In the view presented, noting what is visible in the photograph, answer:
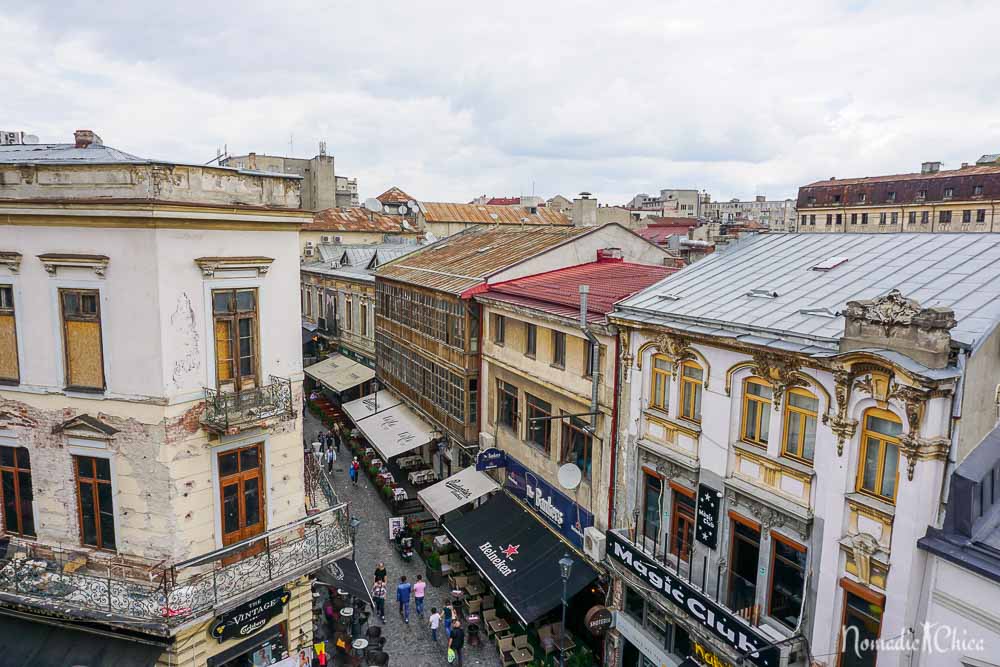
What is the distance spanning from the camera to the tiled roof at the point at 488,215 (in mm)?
69125

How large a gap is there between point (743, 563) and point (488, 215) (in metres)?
59.5

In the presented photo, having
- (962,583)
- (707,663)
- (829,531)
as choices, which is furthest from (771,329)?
(707,663)

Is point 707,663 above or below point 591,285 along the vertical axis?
below

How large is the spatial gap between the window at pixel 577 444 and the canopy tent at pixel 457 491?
4616mm

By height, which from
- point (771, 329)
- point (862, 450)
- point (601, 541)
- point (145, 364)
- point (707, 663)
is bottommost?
point (707, 663)

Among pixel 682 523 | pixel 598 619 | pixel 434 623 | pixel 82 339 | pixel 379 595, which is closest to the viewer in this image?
pixel 82 339

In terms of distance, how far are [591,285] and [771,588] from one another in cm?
1051

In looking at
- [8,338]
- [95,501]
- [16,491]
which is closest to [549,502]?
[95,501]

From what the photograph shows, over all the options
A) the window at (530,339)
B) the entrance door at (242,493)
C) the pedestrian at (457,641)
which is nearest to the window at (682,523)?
the pedestrian at (457,641)

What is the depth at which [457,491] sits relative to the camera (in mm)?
23734

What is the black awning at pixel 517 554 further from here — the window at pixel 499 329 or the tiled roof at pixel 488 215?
the tiled roof at pixel 488 215

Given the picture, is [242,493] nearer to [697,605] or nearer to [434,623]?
[434,623]

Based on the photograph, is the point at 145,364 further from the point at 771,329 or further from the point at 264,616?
the point at 771,329

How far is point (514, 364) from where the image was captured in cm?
2250
